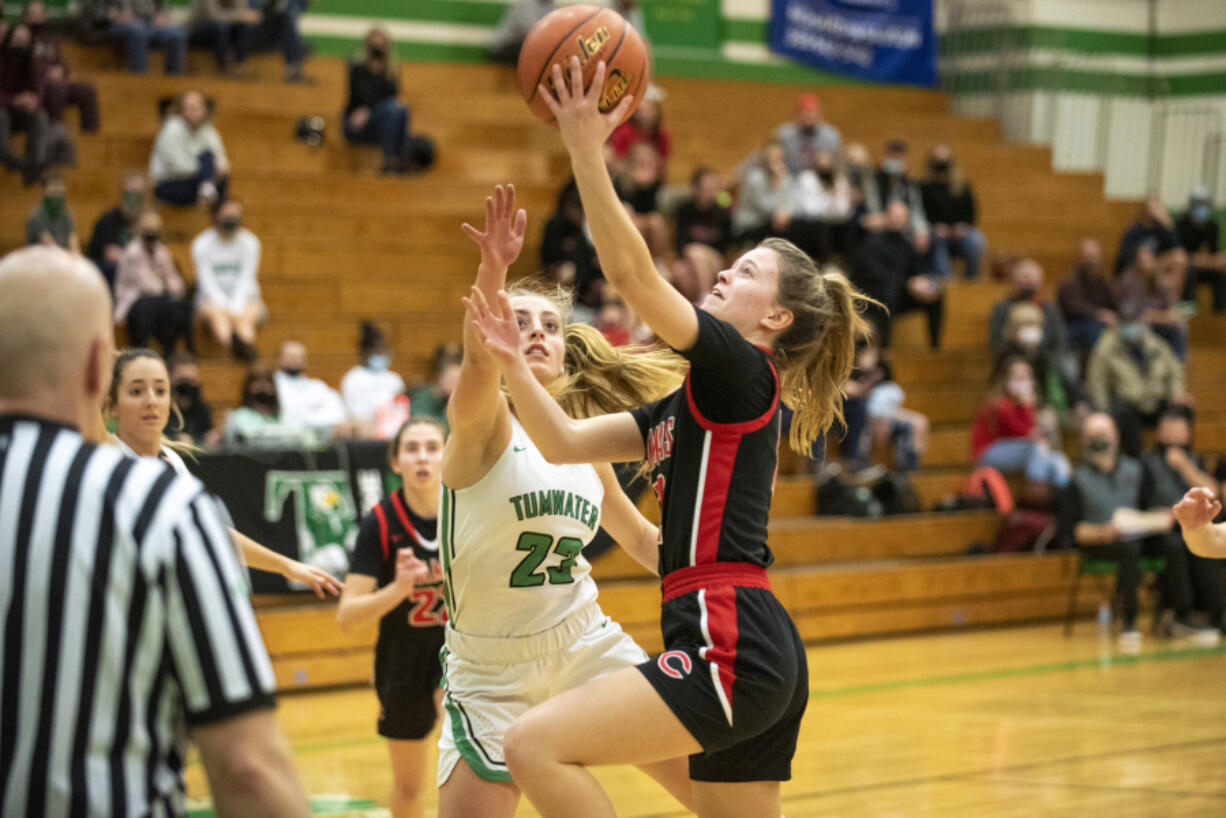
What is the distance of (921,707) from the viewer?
8.02 m

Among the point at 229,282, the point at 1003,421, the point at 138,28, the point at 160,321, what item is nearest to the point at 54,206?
the point at 160,321

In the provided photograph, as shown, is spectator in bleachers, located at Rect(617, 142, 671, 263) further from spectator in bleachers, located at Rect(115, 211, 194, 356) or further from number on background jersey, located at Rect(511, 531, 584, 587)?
number on background jersey, located at Rect(511, 531, 584, 587)

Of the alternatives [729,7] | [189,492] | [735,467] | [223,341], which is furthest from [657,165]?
[189,492]

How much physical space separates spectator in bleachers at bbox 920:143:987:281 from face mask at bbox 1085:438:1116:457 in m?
4.27

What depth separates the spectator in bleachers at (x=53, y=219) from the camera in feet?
34.3

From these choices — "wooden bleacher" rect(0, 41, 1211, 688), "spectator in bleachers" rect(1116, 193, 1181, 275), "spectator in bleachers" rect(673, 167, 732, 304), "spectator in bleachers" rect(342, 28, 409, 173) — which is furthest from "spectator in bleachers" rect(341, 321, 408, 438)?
"spectator in bleachers" rect(1116, 193, 1181, 275)

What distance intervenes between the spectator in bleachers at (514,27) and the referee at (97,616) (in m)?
13.4

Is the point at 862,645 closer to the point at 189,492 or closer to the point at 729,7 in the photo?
the point at 189,492

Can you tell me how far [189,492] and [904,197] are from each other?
13.2m

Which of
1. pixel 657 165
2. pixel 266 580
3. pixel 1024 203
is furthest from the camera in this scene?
pixel 1024 203

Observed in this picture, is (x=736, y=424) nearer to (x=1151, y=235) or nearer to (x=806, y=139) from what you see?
(x=806, y=139)

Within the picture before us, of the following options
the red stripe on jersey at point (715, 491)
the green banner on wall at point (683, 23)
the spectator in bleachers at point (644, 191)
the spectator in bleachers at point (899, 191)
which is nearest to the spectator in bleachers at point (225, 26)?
the spectator in bleachers at point (644, 191)

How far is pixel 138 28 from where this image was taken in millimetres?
13211

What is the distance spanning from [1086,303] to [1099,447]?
12.5 feet
